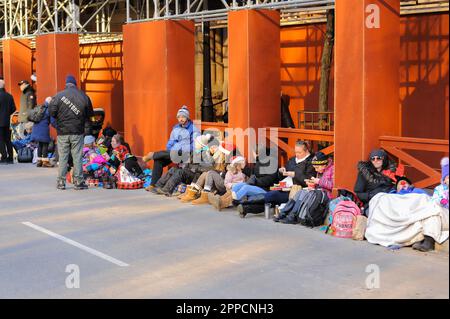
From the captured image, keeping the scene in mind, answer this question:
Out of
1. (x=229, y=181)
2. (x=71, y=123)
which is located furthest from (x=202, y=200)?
(x=71, y=123)

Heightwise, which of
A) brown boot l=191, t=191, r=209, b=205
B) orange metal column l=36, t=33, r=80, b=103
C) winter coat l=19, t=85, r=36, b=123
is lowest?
brown boot l=191, t=191, r=209, b=205

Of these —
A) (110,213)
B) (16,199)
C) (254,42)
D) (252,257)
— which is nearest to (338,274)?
(252,257)

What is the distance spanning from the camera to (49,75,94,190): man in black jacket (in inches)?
596

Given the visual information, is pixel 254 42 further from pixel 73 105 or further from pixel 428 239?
pixel 428 239

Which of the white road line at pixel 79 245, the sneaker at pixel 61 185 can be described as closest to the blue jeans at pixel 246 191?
the white road line at pixel 79 245

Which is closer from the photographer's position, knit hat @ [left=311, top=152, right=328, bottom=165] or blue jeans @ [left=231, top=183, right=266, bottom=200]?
knit hat @ [left=311, top=152, right=328, bottom=165]

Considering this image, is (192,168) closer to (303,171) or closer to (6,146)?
(303,171)

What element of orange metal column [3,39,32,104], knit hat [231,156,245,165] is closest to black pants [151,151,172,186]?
knit hat [231,156,245,165]

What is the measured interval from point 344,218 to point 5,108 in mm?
11400

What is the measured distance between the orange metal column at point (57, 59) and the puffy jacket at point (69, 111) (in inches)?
220

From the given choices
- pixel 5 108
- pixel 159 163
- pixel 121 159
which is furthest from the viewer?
pixel 5 108

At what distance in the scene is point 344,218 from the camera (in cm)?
1056

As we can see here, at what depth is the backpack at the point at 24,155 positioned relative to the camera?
20.2m

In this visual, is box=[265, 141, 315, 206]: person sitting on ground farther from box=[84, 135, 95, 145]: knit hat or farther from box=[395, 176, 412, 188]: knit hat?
box=[84, 135, 95, 145]: knit hat
